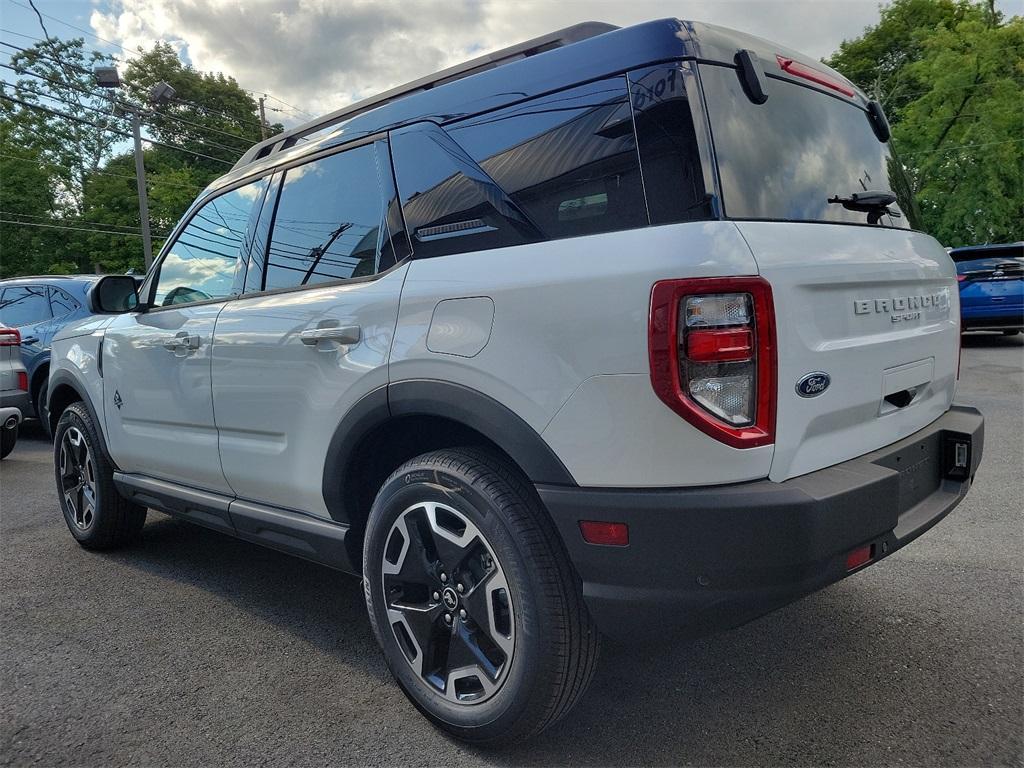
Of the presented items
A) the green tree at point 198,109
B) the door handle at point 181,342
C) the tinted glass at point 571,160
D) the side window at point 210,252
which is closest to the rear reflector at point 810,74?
the tinted glass at point 571,160

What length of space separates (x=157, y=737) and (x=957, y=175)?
28342 mm

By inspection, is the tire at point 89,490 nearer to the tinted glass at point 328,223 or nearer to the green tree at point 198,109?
the tinted glass at point 328,223

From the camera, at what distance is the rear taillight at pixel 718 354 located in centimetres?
173

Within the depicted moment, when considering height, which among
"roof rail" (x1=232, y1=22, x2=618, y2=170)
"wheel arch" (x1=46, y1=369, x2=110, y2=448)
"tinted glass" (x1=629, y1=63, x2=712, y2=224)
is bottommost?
"wheel arch" (x1=46, y1=369, x2=110, y2=448)

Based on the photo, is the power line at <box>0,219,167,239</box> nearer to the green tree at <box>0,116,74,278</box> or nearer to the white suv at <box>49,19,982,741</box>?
the green tree at <box>0,116,74,278</box>

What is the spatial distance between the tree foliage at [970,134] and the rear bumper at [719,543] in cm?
2464

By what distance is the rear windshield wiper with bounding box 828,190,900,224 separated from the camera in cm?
228

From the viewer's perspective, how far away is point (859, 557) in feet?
6.37

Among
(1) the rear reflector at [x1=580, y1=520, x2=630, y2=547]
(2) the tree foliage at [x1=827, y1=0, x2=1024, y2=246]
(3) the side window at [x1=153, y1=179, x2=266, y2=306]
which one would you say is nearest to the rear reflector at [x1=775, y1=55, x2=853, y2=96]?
(1) the rear reflector at [x1=580, y1=520, x2=630, y2=547]

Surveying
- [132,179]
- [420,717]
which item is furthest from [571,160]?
[132,179]

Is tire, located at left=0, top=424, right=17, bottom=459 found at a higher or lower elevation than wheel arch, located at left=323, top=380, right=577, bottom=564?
lower

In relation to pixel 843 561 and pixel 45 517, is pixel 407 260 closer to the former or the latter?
pixel 843 561

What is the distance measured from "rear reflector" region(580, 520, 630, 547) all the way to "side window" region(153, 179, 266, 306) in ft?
6.69

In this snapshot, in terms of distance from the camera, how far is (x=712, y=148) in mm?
1866
